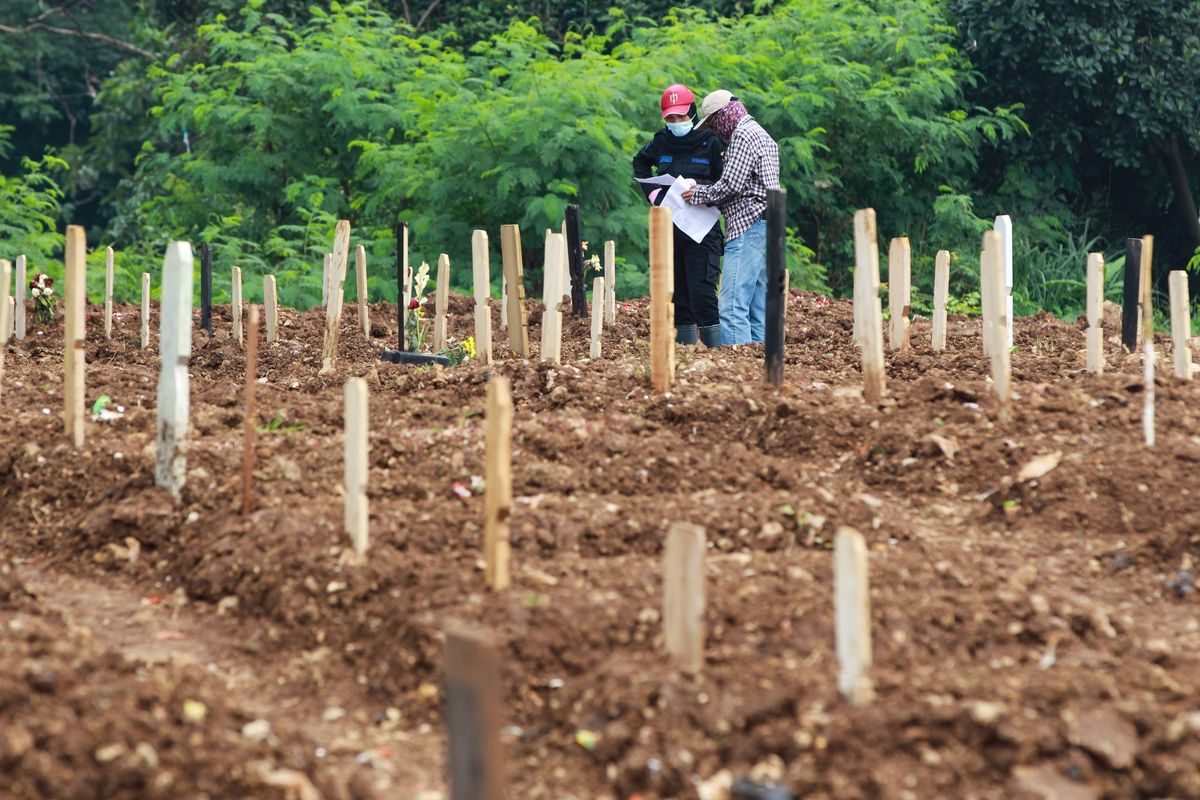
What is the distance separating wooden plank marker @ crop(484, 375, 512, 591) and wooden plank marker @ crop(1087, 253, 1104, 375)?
11.5 ft

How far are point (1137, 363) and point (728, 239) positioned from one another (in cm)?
233

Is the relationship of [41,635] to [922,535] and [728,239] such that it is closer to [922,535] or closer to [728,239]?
[922,535]

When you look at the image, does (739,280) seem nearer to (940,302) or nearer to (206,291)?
(940,302)

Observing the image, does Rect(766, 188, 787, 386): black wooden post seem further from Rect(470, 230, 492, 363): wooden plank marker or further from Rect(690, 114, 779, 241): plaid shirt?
Rect(690, 114, 779, 241): plaid shirt

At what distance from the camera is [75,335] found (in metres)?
5.30

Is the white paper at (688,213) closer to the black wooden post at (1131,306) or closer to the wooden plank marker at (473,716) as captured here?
the black wooden post at (1131,306)

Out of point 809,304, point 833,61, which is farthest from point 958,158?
point 809,304

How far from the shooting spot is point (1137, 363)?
7.14 meters

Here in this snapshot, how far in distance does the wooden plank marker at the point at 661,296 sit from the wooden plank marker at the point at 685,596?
2628 millimetres

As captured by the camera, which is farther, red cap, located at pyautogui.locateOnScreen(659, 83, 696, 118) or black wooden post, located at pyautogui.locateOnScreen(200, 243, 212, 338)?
black wooden post, located at pyautogui.locateOnScreen(200, 243, 212, 338)

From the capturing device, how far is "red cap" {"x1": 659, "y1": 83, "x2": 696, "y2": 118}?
817cm

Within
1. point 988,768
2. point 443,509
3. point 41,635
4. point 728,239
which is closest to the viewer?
point 988,768

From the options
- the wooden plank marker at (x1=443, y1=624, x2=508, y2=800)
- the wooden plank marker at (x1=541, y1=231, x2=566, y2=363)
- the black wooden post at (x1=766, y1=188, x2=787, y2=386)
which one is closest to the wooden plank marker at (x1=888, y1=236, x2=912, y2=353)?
the black wooden post at (x1=766, y1=188, x2=787, y2=386)

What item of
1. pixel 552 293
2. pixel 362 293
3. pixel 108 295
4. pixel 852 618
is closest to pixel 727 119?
pixel 552 293
